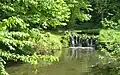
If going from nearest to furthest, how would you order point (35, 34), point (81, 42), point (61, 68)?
point (35, 34) → point (61, 68) → point (81, 42)

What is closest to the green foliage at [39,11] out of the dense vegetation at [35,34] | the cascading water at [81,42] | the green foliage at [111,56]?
the dense vegetation at [35,34]

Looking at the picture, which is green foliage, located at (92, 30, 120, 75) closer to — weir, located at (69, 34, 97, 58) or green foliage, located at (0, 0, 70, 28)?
green foliage, located at (0, 0, 70, 28)

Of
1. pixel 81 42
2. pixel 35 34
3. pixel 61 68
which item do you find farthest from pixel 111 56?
pixel 81 42

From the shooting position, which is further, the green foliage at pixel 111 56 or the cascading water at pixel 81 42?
the cascading water at pixel 81 42

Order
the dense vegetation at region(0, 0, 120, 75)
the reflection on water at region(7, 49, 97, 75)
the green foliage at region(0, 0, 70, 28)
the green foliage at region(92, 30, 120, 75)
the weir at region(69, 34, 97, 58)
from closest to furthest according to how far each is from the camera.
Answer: the dense vegetation at region(0, 0, 120, 75), the green foliage at region(92, 30, 120, 75), the green foliage at region(0, 0, 70, 28), the reflection on water at region(7, 49, 97, 75), the weir at region(69, 34, 97, 58)

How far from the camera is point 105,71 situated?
10.5 meters

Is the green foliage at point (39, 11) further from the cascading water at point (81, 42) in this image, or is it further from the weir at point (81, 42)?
the cascading water at point (81, 42)

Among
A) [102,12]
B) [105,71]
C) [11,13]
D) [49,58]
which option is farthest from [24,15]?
[102,12]


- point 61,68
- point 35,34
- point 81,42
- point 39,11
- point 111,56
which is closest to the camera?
point 111,56

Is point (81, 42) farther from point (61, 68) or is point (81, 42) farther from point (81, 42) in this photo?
point (61, 68)

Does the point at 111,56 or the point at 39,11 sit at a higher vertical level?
the point at 39,11

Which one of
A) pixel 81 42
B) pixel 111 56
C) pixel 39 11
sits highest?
pixel 39 11

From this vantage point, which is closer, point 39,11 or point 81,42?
point 39,11

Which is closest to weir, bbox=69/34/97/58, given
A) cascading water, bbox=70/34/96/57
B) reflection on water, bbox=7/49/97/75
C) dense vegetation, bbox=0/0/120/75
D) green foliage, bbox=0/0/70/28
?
cascading water, bbox=70/34/96/57
